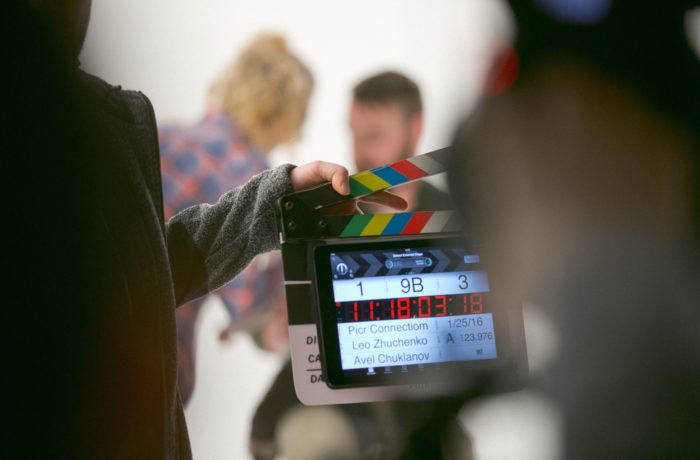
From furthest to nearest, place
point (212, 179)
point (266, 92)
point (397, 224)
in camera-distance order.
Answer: point (266, 92) < point (212, 179) < point (397, 224)

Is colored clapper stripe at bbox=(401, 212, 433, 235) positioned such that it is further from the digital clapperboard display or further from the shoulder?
the shoulder

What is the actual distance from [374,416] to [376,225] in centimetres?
79

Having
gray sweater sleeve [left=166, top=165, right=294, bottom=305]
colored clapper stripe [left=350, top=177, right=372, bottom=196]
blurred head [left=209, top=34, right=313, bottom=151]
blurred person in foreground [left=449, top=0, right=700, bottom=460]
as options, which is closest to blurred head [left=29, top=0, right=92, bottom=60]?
gray sweater sleeve [left=166, top=165, right=294, bottom=305]

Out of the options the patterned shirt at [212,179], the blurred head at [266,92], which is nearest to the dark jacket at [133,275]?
the patterned shirt at [212,179]

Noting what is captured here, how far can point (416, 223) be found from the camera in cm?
101

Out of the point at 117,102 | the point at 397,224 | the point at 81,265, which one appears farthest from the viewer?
the point at 397,224

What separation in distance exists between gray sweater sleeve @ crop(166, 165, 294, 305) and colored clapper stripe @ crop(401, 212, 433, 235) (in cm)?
19

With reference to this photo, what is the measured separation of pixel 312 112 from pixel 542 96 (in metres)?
0.62

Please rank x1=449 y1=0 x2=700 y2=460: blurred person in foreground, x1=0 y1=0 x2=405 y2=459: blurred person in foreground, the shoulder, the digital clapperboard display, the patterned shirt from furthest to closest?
x1=449 y1=0 x2=700 y2=460: blurred person in foreground, the patterned shirt, the digital clapperboard display, the shoulder, x1=0 y1=0 x2=405 y2=459: blurred person in foreground

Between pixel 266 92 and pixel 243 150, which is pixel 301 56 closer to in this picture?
pixel 266 92

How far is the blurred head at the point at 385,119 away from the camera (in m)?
1.64

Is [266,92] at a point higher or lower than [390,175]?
higher

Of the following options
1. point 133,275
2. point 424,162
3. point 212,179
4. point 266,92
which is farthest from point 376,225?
point 266,92

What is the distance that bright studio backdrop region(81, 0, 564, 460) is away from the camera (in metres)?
1.56
